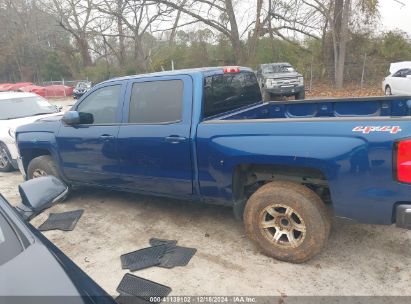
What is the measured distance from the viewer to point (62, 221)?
182 inches

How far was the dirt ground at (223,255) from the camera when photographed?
2.99m

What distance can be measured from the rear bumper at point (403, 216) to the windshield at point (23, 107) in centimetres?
724

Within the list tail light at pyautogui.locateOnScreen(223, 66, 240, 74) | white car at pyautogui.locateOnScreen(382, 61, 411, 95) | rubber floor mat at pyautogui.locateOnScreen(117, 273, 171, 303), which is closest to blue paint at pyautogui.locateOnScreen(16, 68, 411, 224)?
tail light at pyautogui.locateOnScreen(223, 66, 240, 74)

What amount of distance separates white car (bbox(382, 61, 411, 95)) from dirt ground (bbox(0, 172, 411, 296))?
35.3 ft

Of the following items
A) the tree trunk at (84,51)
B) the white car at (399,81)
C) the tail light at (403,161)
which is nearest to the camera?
the tail light at (403,161)

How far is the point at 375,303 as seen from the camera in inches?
106

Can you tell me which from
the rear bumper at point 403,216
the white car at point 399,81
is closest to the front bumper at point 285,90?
the white car at point 399,81

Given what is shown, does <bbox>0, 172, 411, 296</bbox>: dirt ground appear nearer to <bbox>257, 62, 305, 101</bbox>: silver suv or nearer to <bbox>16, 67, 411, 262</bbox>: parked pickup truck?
<bbox>16, 67, 411, 262</bbox>: parked pickup truck

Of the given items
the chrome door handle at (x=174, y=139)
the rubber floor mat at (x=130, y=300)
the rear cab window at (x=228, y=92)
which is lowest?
the rubber floor mat at (x=130, y=300)

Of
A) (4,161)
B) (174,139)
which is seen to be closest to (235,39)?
A: (4,161)

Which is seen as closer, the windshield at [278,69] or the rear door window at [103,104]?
the rear door window at [103,104]

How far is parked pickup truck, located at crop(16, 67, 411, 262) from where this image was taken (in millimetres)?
2746

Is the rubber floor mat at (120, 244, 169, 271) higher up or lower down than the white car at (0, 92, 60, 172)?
lower down

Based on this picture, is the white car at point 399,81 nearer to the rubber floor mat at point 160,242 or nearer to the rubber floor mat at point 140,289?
the rubber floor mat at point 160,242
